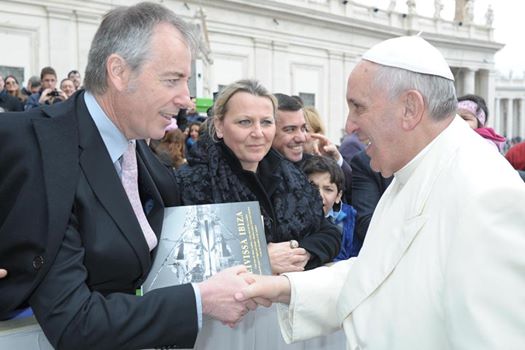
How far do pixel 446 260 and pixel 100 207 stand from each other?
1193mm

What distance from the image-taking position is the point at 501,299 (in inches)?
60.8

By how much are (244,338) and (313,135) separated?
244cm

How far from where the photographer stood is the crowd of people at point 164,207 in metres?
1.60

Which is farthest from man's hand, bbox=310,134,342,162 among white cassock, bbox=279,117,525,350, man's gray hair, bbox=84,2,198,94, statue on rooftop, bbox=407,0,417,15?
statue on rooftop, bbox=407,0,417,15

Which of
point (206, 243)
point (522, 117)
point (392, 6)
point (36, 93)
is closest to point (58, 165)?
point (206, 243)

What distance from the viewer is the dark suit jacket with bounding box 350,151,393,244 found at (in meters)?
3.88

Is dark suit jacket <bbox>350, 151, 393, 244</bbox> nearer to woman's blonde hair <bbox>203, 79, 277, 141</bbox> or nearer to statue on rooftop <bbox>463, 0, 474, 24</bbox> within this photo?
woman's blonde hair <bbox>203, 79, 277, 141</bbox>

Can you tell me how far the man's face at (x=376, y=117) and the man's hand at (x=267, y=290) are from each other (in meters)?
0.69

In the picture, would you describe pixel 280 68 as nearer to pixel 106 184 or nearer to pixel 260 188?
pixel 260 188

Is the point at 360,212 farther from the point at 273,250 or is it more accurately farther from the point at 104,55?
the point at 104,55

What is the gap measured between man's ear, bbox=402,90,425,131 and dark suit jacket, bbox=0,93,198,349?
102 cm

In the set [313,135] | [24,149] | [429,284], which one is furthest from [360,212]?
[24,149]

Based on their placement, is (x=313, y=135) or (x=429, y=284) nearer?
(x=429, y=284)

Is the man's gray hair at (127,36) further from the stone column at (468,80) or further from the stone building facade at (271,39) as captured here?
the stone column at (468,80)
